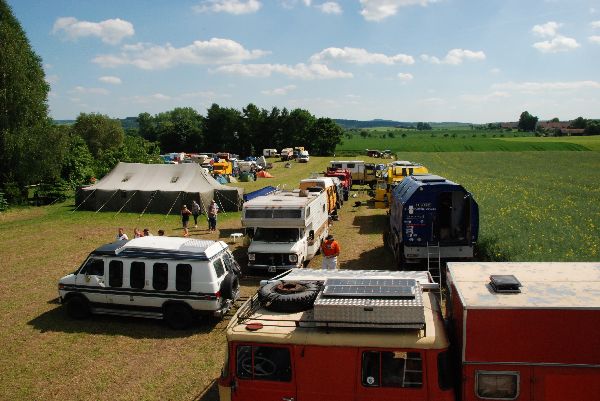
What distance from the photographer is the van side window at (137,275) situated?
12.6 m

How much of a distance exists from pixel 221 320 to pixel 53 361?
4159mm

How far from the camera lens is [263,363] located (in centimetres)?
661

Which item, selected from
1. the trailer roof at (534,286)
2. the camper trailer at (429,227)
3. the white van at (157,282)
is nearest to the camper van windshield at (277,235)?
the white van at (157,282)

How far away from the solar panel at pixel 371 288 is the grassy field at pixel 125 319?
4226 millimetres

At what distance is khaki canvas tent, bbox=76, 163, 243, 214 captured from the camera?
29.7 metres

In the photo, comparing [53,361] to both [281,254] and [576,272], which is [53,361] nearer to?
[281,254]

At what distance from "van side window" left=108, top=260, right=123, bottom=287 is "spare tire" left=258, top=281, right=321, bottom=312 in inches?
254

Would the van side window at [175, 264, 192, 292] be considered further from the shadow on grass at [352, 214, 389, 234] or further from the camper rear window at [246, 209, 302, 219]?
the shadow on grass at [352, 214, 389, 234]

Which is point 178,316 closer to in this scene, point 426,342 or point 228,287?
point 228,287

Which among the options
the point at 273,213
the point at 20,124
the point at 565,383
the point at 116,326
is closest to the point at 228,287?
the point at 116,326

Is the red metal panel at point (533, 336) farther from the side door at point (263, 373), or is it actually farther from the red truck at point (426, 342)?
the side door at point (263, 373)

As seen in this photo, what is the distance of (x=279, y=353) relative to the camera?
6.50 metres

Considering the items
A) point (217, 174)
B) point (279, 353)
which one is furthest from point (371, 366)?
point (217, 174)

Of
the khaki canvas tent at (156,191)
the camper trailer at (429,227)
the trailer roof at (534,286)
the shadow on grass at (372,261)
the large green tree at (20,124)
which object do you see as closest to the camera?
the trailer roof at (534,286)
